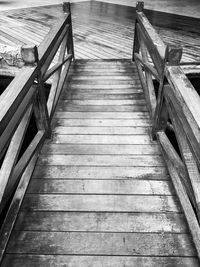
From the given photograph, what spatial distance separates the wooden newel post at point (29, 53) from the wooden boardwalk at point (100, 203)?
1070mm

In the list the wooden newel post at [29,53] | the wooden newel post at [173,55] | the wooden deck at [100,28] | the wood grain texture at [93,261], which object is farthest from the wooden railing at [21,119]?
the wooden deck at [100,28]

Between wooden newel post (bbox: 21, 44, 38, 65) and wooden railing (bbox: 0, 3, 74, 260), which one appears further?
wooden newel post (bbox: 21, 44, 38, 65)

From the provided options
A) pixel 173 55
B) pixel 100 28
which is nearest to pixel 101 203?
pixel 173 55

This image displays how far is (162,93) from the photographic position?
2.68 metres

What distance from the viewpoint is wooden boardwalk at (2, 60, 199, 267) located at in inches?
75.8

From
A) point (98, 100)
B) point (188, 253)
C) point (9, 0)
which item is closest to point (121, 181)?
point (188, 253)

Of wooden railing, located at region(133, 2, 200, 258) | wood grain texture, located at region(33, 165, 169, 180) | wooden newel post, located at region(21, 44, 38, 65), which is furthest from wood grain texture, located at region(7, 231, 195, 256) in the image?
wooden newel post, located at region(21, 44, 38, 65)

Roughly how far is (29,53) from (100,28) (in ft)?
21.4

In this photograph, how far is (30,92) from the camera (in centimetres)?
239

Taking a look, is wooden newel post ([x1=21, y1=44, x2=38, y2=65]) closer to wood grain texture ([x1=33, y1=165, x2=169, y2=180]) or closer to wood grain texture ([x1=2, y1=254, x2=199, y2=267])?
wood grain texture ([x1=33, y1=165, x2=169, y2=180])

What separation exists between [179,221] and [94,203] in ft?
2.52

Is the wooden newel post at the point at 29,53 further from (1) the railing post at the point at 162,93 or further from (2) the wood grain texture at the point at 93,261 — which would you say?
(2) the wood grain texture at the point at 93,261

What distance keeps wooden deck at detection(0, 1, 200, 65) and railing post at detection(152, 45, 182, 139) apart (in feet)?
10.4

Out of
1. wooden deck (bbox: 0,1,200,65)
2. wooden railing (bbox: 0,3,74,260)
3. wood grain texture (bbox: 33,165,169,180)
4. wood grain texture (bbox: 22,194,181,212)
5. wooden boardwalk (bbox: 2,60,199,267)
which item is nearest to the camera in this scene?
wooden railing (bbox: 0,3,74,260)
